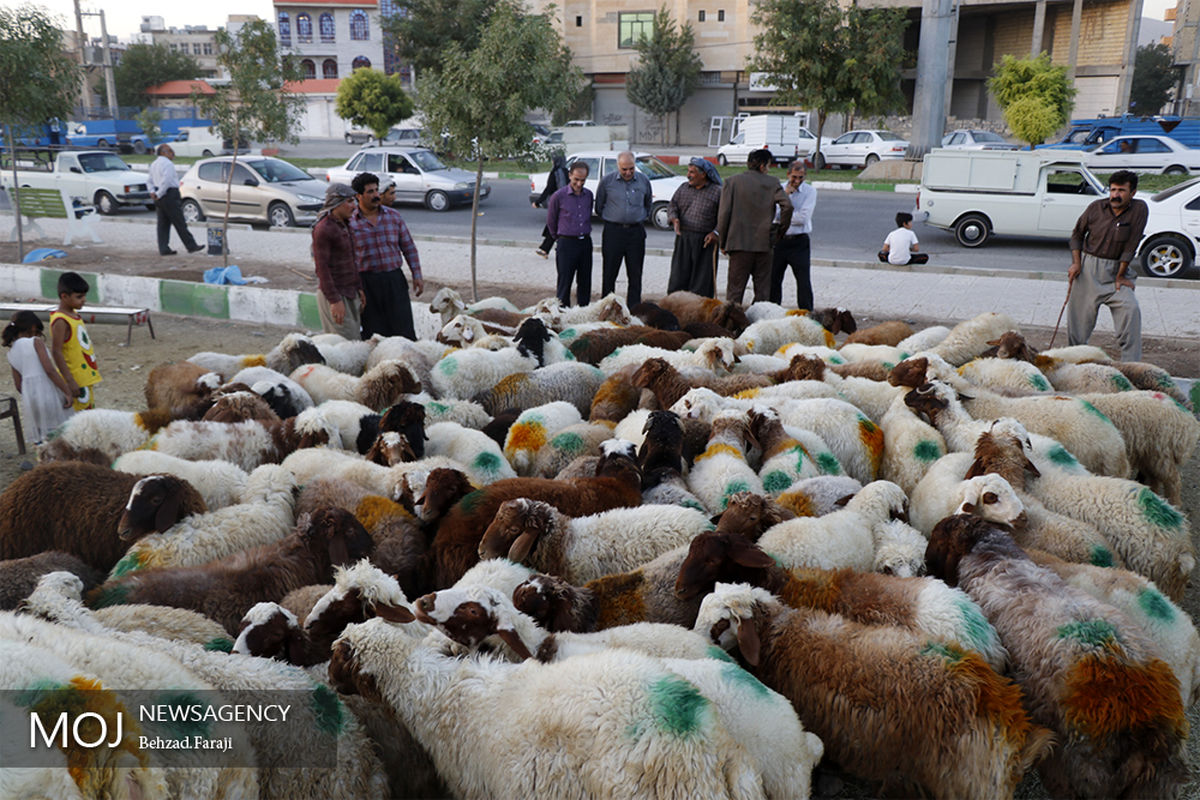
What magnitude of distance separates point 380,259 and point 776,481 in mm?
4876

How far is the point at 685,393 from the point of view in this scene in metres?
6.32

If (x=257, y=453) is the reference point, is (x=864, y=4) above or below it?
above

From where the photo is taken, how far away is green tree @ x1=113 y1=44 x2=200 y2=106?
68812 mm

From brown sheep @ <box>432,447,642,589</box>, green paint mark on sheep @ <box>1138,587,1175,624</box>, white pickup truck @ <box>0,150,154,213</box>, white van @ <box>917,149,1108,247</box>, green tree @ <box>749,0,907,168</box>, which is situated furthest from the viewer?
green tree @ <box>749,0,907,168</box>

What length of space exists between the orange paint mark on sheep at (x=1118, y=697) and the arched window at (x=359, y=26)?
245 feet

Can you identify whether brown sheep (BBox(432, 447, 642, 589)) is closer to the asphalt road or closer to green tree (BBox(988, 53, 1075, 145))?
the asphalt road

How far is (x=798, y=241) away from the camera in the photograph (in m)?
10.2

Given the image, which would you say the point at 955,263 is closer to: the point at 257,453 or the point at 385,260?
the point at 385,260

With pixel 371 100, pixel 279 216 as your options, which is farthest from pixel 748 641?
pixel 371 100

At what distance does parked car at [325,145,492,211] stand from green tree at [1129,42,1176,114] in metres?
52.2

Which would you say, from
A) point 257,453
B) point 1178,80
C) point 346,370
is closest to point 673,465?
point 257,453

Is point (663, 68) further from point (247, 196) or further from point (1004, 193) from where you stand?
point (1004, 193)

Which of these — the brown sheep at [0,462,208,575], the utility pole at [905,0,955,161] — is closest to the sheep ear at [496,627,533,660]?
the brown sheep at [0,462,208,575]

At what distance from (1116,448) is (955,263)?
1069cm
